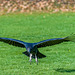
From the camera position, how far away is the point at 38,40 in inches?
499

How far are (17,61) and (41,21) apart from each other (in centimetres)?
983

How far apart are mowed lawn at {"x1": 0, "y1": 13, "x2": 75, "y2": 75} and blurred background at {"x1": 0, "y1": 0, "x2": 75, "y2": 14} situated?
132 cm

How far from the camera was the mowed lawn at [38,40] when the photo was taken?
784 cm

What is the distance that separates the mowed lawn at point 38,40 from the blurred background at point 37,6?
52.0 inches

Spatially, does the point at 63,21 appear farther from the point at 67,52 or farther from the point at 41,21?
the point at 67,52

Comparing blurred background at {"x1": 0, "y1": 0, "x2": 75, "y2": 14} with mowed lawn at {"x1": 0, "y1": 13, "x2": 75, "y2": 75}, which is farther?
blurred background at {"x1": 0, "y1": 0, "x2": 75, "y2": 14}

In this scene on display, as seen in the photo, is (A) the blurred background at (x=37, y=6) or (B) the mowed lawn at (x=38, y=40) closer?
(B) the mowed lawn at (x=38, y=40)

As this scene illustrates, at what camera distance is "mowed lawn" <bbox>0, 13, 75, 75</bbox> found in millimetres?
7840

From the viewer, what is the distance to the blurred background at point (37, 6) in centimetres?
2212

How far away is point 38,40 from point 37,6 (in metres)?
10.3

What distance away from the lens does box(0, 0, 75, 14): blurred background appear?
72.6 ft

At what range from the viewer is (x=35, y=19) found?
1909 cm

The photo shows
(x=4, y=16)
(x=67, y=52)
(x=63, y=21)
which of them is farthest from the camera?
(x=4, y=16)

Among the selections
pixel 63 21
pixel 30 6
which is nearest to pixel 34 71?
pixel 63 21
